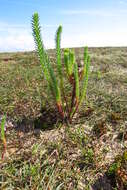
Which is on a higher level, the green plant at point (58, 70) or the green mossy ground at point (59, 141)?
the green plant at point (58, 70)

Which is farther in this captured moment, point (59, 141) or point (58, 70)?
point (58, 70)

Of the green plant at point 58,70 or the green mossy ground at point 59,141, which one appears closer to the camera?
the green mossy ground at point 59,141

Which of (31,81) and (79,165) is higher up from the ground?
(31,81)

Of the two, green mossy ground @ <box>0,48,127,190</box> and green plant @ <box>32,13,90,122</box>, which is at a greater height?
green plant @ <box>32,13,90,122</box>

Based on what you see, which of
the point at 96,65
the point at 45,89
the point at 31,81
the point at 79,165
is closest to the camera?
the point at 79,165

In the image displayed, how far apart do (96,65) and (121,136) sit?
489 cm

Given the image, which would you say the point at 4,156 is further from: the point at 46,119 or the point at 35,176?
the point at 46,119

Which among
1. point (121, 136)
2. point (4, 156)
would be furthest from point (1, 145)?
point (121, 136)

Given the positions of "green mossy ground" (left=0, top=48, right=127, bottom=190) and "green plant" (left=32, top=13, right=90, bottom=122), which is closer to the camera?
"green mossy ground" (left=0, top=48, right=127, bottom=190)

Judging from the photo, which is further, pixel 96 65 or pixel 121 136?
pixel 96 65

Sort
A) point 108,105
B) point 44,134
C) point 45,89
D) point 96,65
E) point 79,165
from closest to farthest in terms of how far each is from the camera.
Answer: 1. point 79,165
2. point 44,134
3. point 108,105
4. point 45,89
5. point 96,65

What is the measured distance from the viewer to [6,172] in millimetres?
2512

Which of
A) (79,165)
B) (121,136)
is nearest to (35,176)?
(79,165)

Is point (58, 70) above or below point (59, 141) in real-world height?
above
